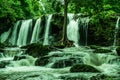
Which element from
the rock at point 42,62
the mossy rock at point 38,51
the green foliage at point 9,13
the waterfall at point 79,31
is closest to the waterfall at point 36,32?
the green foliage at point 9,13

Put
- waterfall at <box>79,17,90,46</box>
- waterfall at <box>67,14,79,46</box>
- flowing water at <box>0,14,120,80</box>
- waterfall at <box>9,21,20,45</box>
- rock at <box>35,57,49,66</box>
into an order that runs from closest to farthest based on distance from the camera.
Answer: flowing water at <box>0,14,120,80</box>
rock at <box>35,57,49,66</box>
waterfall at <box>79,17,90,46</box>
waterfall at <box>67,14,79,46</box>
waterfall at <box>9,21,20,45</box>

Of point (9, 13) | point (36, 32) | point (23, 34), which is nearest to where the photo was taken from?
point (36, 32)

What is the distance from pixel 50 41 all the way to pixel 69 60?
1520 centimetres

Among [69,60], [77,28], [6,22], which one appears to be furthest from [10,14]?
[69,60]

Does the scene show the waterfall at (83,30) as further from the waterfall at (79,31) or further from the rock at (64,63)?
the rock at (64,63)

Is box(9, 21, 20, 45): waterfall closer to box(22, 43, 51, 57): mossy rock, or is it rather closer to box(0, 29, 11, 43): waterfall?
box(0, 29, 11, 43): waterfall

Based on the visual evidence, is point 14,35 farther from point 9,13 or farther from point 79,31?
point 79,31

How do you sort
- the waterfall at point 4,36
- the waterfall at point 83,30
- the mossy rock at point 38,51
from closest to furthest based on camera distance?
1. the mossy rock at point 38,51
2. the waterfall at point 83,30
3. the waterfall at point 4,36

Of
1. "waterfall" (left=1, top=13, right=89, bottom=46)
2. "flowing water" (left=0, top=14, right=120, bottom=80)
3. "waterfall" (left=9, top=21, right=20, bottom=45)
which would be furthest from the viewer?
"waterfall" (left=9, top=21, right=20, bottom=45)

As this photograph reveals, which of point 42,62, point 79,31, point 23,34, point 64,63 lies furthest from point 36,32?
point 64,63

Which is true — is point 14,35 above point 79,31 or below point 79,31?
below

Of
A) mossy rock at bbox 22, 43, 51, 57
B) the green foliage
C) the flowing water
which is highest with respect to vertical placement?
the green foliage

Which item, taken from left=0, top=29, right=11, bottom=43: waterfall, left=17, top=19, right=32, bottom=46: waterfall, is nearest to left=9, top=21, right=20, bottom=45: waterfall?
left=17, top=19, right=32, bottom=46: waterfall

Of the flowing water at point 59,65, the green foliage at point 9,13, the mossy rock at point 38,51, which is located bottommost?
Result: the flowing water at point 59,65
